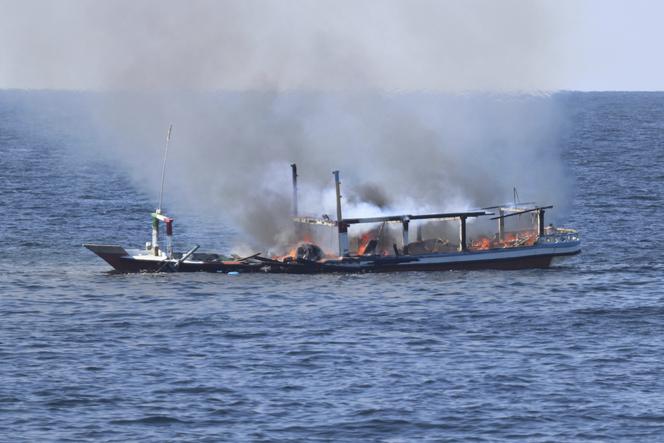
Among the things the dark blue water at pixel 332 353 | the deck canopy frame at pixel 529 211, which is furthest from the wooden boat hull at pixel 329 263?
the deck canopy frame at pixel 529 211

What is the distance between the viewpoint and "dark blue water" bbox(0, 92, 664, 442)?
62.8 metres

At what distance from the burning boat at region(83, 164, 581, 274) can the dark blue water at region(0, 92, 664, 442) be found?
1.30m

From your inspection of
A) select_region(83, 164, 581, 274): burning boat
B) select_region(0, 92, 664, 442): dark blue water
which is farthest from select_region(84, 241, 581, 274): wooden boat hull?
select_region(0, 92, 664, 442): dark blue water

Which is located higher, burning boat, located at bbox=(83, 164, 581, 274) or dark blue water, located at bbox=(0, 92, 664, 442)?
burning boat, located at bbox=(83, 164, 581, 274)

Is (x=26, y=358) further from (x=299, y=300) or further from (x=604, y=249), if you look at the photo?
(x=604, y=249)

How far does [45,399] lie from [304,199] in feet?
173

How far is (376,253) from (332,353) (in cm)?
2983

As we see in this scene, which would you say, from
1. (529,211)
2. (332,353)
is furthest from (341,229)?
(332,353)

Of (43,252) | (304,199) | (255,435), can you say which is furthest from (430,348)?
(43,252)

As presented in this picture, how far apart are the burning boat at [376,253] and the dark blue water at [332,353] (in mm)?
1302

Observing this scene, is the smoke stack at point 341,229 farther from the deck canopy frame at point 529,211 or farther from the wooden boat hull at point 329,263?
the deck canopy frame at point 529,211

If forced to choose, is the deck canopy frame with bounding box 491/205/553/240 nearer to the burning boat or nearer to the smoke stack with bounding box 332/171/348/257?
the burning boat

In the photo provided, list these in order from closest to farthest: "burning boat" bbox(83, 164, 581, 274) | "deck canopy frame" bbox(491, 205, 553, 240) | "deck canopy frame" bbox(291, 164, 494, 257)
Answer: "deck canopy frame" bbox(291, 164, 494, 257) → "burning boat" bbox(83, 164, 581, 274) → "deck canopy frame" bbox(491, 205, 553, 240)

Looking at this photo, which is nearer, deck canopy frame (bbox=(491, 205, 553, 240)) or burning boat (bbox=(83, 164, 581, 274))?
burning boat (bbox=(83, 164, 581, 274))
